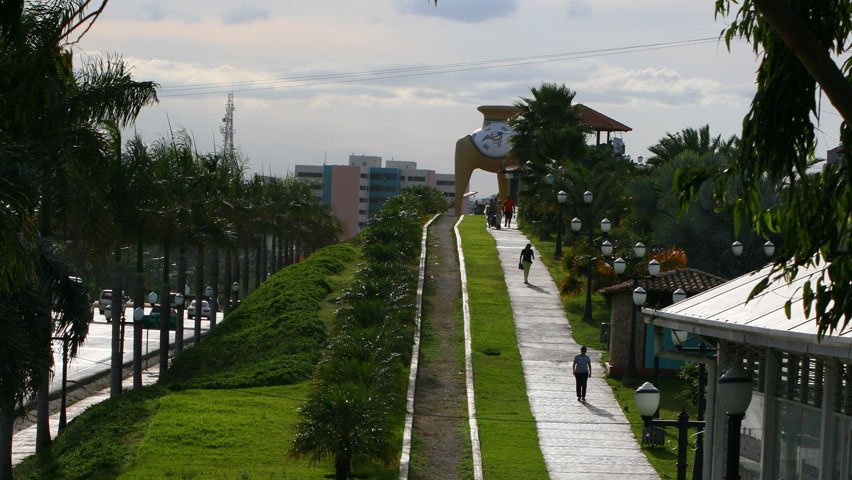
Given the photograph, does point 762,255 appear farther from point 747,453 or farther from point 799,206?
point 799,206

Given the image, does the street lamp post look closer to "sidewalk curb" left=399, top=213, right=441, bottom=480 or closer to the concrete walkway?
"sidewalk curb" left=399, top=213, right=441, bottom=480

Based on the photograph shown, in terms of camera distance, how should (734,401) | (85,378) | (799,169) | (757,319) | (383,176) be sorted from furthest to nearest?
1. (383,176)
2. (85,378)
3. (757,319)
4. (734,401)
5. (799,169)

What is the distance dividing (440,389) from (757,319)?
19024 millimetres

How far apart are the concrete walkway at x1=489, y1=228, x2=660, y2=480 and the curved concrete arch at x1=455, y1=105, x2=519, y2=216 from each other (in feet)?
128

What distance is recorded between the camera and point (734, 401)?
9.05 meters

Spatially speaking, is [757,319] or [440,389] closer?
[757,319]

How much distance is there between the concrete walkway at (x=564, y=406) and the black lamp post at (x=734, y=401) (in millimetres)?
12419

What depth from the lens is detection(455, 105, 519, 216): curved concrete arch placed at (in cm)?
8206

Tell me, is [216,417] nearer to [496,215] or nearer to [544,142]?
[544,142]

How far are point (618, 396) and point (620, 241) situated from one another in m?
10.6

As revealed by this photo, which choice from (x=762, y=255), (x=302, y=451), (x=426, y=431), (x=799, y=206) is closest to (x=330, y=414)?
(x=302, y=451)

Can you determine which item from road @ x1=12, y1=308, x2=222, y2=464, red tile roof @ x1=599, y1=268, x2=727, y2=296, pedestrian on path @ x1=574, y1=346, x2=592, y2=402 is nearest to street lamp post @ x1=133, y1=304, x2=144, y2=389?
road @ x1=12, y1=308, x2=222, y2=464

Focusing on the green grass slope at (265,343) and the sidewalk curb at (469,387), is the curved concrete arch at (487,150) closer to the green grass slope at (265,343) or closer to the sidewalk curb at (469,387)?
the sidewalk curb at (469,387)

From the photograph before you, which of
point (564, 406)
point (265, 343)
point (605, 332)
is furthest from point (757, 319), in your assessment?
point (265, 343)
